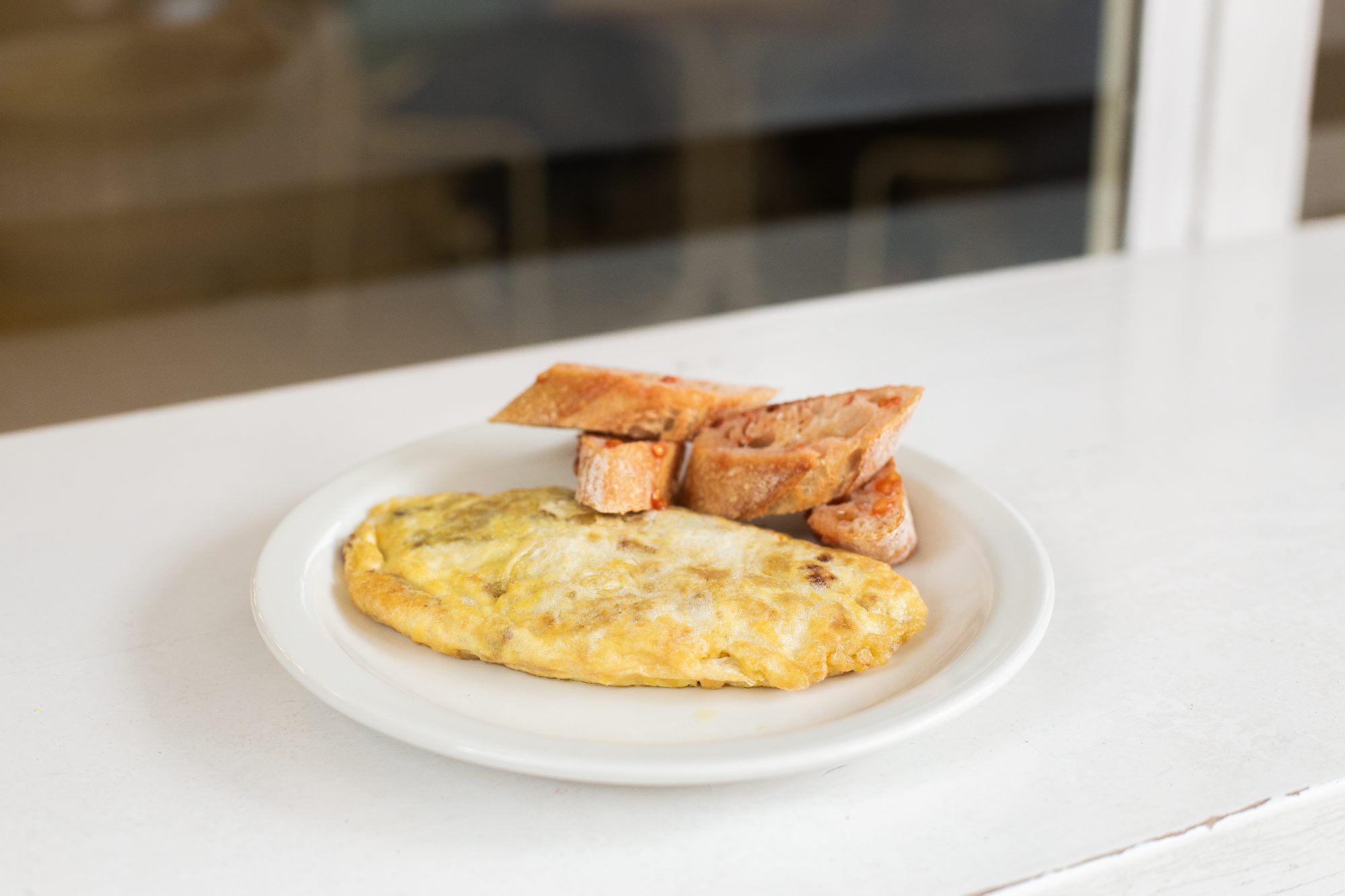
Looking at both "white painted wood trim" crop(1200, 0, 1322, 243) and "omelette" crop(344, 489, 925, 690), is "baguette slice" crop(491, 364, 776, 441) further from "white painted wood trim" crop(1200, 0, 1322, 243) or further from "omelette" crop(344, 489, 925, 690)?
"white painted wood trim" crop(1200, 0, 1322, 243)

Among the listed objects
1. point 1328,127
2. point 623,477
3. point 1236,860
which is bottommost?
point 1236,860

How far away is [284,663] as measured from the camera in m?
0.52

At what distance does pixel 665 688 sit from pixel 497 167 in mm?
1829

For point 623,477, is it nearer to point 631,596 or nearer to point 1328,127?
point 631,596

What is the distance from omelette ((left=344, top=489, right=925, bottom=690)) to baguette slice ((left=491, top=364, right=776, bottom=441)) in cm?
6

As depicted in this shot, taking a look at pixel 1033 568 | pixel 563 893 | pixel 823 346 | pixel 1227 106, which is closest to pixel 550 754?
pixel 563 893

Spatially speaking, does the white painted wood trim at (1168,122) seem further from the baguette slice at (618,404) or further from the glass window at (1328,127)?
the baguette slice at (618,404)

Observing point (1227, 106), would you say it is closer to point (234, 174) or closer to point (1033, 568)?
point (1033, 568)

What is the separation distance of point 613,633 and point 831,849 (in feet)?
0.43

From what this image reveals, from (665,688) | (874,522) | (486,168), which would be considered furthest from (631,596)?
(486,168)

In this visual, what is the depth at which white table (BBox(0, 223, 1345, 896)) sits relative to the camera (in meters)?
0.49

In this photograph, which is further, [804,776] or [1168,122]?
[1168,122]

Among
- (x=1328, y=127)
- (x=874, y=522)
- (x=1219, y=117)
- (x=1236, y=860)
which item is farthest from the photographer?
(x=1328, y=127)

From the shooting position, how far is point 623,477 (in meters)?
0.64
